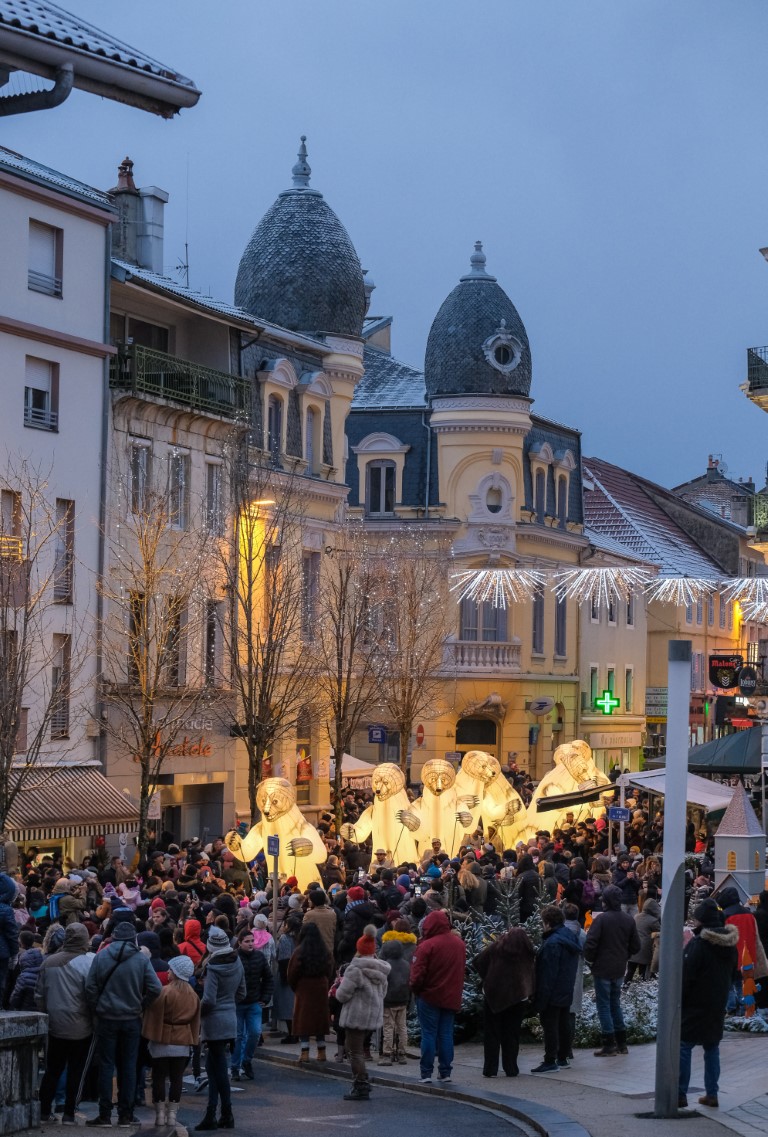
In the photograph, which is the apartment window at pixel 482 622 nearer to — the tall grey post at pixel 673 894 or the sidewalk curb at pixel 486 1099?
the sidewalk curb at pixel 486 1099

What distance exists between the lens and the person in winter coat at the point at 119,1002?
45.9 ft

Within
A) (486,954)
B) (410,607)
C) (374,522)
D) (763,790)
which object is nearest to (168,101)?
(486,954)

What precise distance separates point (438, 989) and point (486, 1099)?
3.70 feet

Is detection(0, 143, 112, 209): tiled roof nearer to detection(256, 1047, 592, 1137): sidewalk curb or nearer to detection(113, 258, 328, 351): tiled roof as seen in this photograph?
detection(113, 258, 328, 351): tiled roof

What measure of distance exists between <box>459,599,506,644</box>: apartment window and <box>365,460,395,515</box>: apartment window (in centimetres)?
344

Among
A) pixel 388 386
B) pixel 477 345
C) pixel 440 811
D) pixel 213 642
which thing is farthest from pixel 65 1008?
pixel 388 386

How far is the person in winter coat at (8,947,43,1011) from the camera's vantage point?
47.6ft

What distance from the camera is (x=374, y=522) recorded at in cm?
5491

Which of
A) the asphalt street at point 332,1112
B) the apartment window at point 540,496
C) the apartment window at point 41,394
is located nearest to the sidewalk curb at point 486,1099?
the asphalt street at point 332,1112

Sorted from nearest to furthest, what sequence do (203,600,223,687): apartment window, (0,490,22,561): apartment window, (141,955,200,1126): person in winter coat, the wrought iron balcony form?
(141,955,200,1126): person in winter coat < (0,490,22,561): apartment window < the wrought iron balcony < (203,600,223,687): apartment window

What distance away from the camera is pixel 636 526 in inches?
2773

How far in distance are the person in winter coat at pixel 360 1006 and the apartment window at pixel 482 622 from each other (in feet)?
128

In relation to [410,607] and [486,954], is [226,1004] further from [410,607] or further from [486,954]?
[410,607]

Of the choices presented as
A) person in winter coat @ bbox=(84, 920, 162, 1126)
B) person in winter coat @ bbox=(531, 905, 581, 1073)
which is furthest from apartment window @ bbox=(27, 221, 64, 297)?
person in winter coat @ bbox=(84, 920, 162, 1126)
